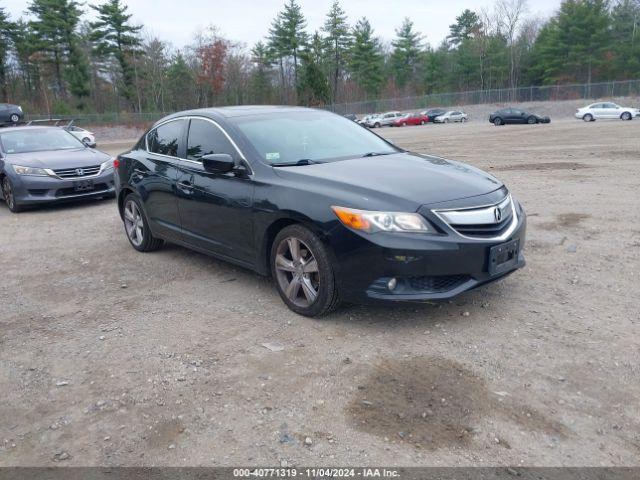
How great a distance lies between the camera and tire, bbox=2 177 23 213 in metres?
9.76

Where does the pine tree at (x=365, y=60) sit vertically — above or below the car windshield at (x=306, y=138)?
above

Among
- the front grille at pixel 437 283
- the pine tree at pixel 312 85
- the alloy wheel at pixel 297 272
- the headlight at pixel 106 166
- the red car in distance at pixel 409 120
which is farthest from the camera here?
the pine tree at pixel 312 85

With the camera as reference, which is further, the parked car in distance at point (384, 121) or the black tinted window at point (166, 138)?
the parked car in distance at point (384, 121)

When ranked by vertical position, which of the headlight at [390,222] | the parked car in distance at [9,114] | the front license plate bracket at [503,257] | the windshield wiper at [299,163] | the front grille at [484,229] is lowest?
the front license plate bracket at [503,257]

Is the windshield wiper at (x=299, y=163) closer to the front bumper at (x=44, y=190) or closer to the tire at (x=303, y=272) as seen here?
the tire at (x=303, y=272)

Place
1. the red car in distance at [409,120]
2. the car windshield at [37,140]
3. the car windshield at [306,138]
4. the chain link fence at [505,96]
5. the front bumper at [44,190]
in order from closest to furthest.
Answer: the car windshield at [306,138], the front bumper at [44,190], the car windshield at [37,140], the red car in distance at [409,120], the chain link fence at [505,96]

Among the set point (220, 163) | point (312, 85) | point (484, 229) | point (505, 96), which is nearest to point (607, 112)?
point (505, 96)

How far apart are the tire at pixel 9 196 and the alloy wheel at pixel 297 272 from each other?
713 cm

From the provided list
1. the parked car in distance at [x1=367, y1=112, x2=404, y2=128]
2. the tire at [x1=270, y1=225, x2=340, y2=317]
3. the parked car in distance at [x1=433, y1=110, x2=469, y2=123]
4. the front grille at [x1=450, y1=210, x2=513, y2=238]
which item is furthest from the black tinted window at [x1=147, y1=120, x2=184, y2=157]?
the parked car in distance at [x1=433, y1=110, x2=469, y2=123]

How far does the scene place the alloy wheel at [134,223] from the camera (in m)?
6.68

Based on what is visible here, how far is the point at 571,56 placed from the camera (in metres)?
67.3

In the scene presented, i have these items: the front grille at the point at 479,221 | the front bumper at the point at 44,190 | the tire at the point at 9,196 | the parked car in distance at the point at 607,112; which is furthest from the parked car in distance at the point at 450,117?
the front grille at the point at 479,221

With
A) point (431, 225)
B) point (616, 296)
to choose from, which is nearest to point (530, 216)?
point (616, 296)

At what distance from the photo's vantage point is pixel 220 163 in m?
4.82
